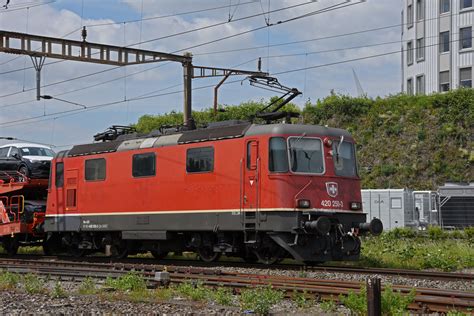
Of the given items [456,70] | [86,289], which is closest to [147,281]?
[86,289]

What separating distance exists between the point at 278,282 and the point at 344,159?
18.3 ft

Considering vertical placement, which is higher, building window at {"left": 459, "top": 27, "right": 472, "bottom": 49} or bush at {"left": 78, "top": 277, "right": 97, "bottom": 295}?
building window at {"left": 459, "top": 27, "right": 472, "bottom": 49}

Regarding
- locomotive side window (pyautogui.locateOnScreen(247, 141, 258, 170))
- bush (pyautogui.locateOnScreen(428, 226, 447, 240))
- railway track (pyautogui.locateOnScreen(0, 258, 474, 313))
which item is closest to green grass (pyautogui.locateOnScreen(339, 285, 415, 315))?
railway track (pyautogui.locateOnScreen(0, 258, 474, 313))

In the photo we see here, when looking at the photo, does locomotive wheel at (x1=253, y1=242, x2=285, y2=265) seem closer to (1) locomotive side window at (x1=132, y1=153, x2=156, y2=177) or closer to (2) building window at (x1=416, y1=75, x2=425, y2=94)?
(1) locomotive side window at (x1=132, y1=153, x2=156, y2=177)

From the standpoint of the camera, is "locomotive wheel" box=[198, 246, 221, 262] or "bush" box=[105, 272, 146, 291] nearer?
"bush" box=[105, 272, 146, 291]

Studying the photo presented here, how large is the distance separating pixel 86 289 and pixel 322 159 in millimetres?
6686

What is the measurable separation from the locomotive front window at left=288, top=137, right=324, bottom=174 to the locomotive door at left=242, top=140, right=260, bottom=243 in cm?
81

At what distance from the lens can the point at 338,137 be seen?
17781 millimetres

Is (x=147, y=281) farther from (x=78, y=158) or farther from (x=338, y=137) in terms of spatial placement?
(x=78, y=158)

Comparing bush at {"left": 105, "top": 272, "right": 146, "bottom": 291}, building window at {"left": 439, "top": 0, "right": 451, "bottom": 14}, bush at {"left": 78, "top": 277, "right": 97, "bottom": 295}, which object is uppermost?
building window at {"left": 439, "top": 0, "right": 451, "bottom": 14}

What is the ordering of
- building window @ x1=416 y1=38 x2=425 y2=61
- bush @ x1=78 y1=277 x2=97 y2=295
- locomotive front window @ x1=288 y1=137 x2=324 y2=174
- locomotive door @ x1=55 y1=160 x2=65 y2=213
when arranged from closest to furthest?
bush @ x1=78 y1=277 x2=97 y2=295 < locomotive front window @ x1=288 y1=137 x2=324 y2=174 < locomotive door @ x1=55 y1=160 x2=65 y2=213 < building window @ x1=416 y1=38 x2=425 y2=61

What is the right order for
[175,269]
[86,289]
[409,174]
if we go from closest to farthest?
1. [86,289]
2. [175,269]
3. [409,174]

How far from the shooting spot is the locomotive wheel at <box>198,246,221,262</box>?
61.2 feet

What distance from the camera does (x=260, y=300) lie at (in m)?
10.2
